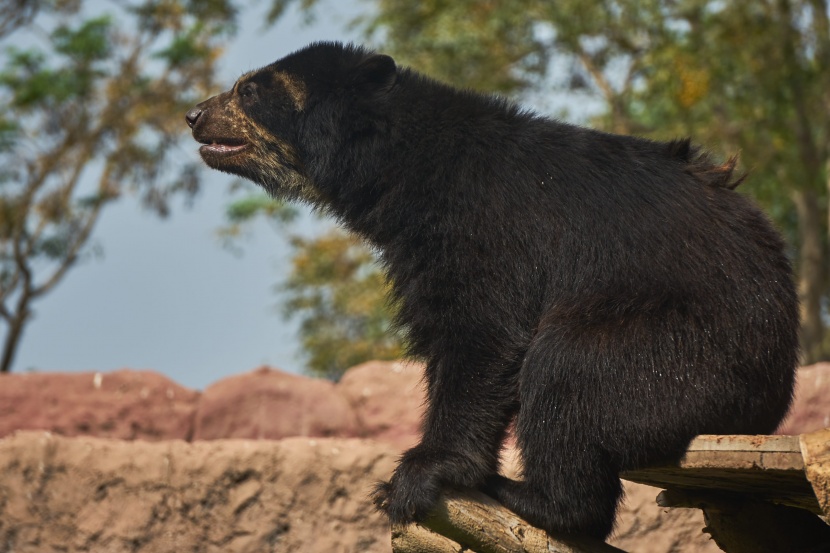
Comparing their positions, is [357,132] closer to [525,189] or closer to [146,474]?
[525,189]

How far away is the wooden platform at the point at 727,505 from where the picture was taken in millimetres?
2998

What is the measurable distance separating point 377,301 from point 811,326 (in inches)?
219

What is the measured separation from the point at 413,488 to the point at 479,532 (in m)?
0.25

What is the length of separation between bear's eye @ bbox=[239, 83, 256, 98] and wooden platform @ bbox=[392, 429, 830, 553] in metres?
1.96

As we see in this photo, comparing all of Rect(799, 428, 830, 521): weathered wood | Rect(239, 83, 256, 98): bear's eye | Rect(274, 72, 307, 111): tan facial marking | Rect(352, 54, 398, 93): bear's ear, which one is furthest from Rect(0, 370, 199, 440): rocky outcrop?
Rect(799, 428, 830, 521): weathered wood

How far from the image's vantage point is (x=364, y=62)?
13.9 ft

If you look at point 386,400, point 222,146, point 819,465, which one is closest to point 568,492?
point 819,465

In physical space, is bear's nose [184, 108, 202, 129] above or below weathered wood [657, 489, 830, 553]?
above

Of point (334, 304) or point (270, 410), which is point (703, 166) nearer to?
point (270, 410)

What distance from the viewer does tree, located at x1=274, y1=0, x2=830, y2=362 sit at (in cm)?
1284

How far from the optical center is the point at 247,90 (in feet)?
14.8

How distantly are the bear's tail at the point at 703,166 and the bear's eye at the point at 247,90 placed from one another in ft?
5.65

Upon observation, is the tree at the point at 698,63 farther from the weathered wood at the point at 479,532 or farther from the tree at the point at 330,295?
the weathered wood at the point at 479,532

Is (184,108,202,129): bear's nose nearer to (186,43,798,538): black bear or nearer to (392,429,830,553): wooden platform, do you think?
(186,43,798,538): black bear
